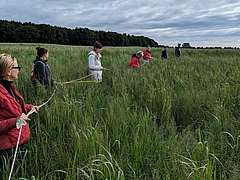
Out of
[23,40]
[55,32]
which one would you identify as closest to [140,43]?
[55,32]

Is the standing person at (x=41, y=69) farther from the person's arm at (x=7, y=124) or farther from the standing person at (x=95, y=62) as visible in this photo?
the person's arm at (x=7, y=124)

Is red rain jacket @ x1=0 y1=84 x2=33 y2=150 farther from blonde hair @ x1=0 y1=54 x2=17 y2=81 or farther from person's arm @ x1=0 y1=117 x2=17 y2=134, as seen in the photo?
blonde hair @ x1=0 y1=54 x2=17 y2=81

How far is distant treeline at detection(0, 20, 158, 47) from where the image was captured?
65.0m

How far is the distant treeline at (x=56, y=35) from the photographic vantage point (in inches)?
2559

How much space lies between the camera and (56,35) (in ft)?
237

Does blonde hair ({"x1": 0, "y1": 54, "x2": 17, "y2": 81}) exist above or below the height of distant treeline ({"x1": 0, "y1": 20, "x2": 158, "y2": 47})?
below

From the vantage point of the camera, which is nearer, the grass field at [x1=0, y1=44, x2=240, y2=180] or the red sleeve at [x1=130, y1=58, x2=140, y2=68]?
the grass field at [x1=0, y1=44, x2=240, y2=180]

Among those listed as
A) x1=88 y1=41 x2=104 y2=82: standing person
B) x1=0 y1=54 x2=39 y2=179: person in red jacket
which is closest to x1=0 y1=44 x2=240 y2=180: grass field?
x1=0 y1=54 x2=39 y2=179: person in red jacket

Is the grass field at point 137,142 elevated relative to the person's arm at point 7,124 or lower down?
lower down

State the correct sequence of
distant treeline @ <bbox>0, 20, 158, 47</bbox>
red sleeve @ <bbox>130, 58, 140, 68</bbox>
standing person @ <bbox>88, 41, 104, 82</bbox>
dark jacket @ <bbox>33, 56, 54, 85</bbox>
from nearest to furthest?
dark jacket @ <bbox>33, 56, 54, 85</bbox>, standing person @ <bbox>88, 41, 104, 82</bbox>, red sleeve @ <bbox>130, 58, 140, 68</bbox>, distant treeline @ <bbox>0, 20, 158, 47</bbox>

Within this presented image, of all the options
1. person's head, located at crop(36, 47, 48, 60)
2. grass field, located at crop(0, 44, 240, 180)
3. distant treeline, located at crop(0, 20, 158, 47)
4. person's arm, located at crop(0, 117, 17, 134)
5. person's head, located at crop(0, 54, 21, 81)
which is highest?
distant treeline, located at crop(0, 20, 158, 47)

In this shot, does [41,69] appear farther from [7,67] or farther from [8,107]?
[8,107]

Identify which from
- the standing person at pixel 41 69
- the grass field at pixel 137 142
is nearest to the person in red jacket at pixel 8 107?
the grass field at pixel 137 142

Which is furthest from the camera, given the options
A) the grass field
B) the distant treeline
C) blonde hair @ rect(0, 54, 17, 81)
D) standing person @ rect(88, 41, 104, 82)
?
the distant treeline
